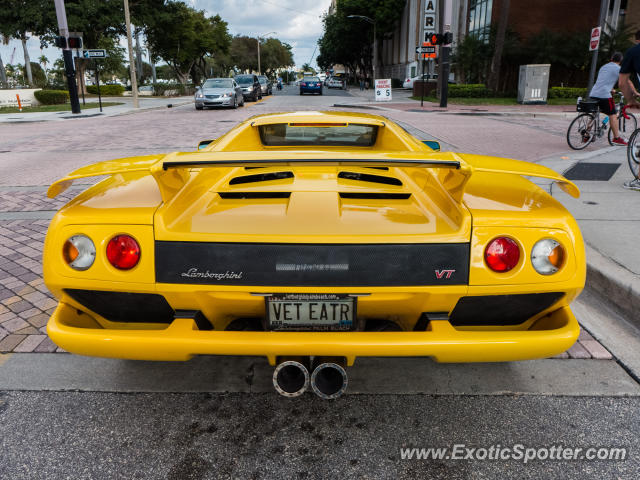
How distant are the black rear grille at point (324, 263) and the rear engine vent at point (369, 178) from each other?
662 mm

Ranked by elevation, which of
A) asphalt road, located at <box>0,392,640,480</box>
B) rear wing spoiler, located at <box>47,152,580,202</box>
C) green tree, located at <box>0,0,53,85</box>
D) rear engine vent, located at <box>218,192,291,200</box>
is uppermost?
green tree, located at <box>0,0,53,85</box>

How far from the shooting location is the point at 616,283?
341 cm

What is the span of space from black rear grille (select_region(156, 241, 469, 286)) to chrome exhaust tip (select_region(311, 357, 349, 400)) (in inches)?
12.7

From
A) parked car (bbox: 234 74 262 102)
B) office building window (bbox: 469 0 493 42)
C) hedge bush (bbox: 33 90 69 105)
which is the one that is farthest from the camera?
office building window (bbox: 469 0 493 42)

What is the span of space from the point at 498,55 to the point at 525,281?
94.6 ft

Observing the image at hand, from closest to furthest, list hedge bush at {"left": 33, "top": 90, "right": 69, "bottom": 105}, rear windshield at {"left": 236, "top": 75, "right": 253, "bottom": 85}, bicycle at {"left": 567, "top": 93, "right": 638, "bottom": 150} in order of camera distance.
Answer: bicycle at {"left": 567, "top": 93, "right": 638, "bottom": 150}, hedge bush at {"left": 33, "top": 90, "right": 69, "bottom": 105}, rear windshield at {"left": 236, "top": 75, "right": 253, "bottom": 85}

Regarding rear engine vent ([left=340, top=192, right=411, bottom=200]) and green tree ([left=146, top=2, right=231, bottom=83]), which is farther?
green tree ([left=146, top=2, right=231, bottom=83])

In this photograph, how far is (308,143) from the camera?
132 inches

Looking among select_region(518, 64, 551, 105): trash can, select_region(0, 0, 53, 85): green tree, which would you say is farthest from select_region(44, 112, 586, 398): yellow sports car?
select_region(0, 0, 53, 85): green tree

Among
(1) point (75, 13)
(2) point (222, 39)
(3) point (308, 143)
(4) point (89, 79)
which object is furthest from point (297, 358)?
(4) point (89, 79)

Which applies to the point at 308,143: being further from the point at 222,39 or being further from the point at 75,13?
the point at 222,39

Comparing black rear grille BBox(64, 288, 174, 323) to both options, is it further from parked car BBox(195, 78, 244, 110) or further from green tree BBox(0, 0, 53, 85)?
green tree BBox(0, 0, 53, 85)

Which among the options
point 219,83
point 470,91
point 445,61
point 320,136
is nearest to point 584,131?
point 320,136

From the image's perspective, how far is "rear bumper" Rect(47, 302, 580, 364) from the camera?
188 cm
